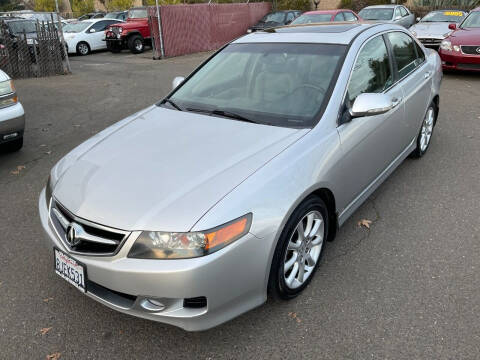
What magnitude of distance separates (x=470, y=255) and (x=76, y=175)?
115 inches

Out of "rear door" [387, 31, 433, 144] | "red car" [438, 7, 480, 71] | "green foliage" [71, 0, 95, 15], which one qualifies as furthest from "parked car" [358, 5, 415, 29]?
"green foliage" [71, 0, 95, 15]

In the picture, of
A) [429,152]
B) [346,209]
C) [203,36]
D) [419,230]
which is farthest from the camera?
[203,36]

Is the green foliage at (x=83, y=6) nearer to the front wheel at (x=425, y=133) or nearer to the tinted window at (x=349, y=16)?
the tinted window at (x=349, y=16)

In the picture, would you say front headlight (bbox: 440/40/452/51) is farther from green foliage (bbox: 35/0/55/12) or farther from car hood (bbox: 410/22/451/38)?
green foliage (bbox: 35/0/55/12)

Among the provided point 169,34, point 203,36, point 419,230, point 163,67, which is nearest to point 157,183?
point 419,230

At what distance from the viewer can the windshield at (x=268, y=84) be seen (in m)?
3.09

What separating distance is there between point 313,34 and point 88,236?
2456 millimetres

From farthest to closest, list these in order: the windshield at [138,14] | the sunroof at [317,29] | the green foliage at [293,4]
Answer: the green foliage at [293,4] < the windshield at [138,14] < the sunroof at [317,29]

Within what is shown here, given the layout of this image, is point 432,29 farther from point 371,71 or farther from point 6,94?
point 6,94

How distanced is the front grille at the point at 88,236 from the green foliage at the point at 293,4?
23285 mm

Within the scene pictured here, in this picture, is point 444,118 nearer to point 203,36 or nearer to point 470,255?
point 470,255

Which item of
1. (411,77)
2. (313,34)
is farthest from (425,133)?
(313,34)

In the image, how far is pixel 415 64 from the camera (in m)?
4.47

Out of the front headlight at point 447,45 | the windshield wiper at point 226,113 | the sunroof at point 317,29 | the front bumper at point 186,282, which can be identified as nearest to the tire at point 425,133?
the sunroof at point 317,29
